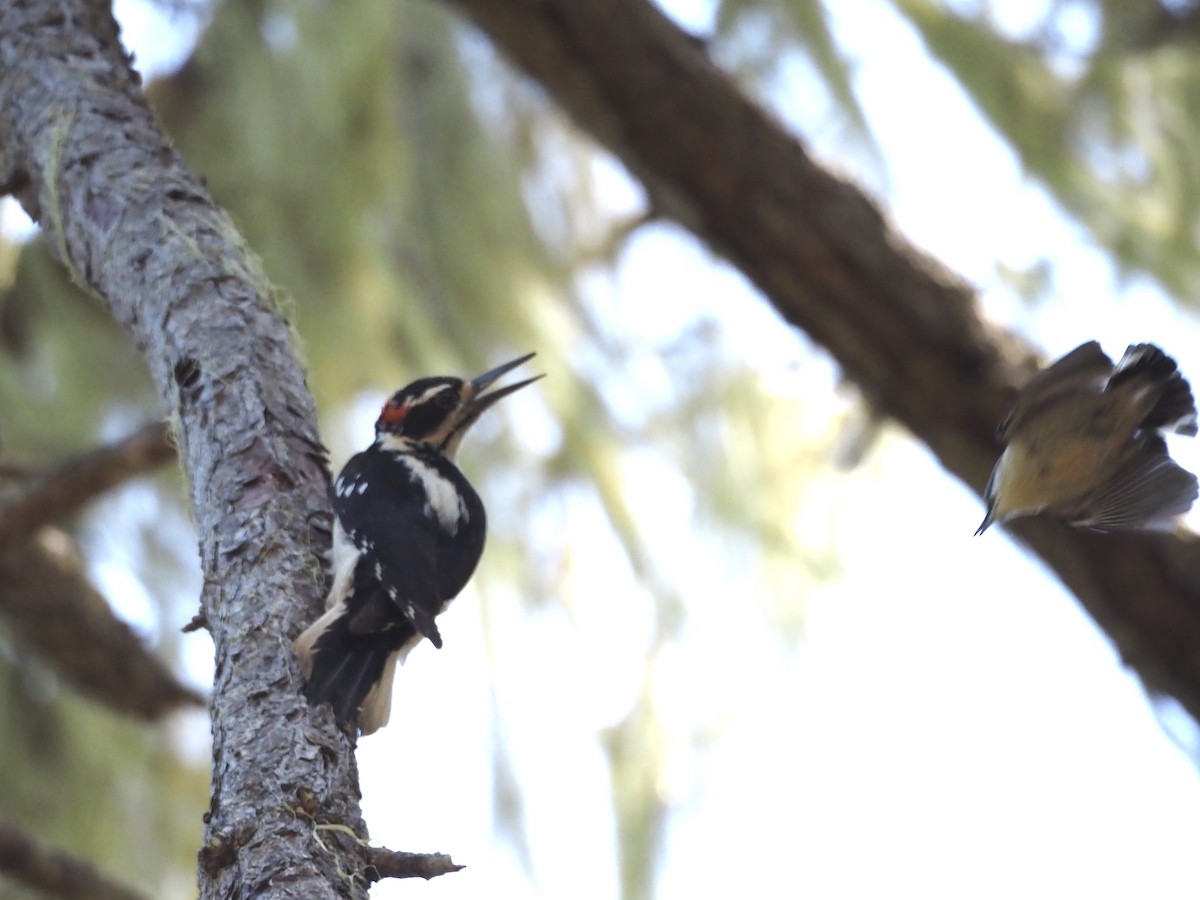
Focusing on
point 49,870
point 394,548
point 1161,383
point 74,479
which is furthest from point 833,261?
point 49,870

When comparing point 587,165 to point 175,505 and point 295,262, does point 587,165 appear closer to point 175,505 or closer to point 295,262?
point 295,262

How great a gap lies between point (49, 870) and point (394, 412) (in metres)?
1.04

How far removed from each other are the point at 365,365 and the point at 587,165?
1.01 m

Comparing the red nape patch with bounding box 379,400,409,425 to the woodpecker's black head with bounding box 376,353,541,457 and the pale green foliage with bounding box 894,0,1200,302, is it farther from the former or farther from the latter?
the pale green foliage with bounding box 894,0,1200,302

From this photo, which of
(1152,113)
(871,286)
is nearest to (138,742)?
(871,286)

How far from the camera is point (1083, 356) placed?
1.98 m

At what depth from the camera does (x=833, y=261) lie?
3.27 metres

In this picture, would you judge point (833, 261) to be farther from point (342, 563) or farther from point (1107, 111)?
point (342, 563)

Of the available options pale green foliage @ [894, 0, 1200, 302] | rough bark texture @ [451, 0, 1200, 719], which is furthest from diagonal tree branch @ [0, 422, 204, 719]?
pale green foliage @ [894, 0, 1200, 302]

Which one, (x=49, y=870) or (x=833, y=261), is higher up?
(x=833, y=261)

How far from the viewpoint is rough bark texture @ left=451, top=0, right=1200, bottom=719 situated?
322 cm

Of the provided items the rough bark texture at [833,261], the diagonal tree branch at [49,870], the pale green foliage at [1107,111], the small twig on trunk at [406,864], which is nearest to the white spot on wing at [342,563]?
the small twig on trunk at [406,864]

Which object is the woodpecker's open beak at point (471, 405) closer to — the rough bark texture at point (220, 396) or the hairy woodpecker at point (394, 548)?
the hairy woodpecker at point (394, 548)

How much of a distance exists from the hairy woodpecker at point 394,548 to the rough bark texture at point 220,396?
1.9 inches
